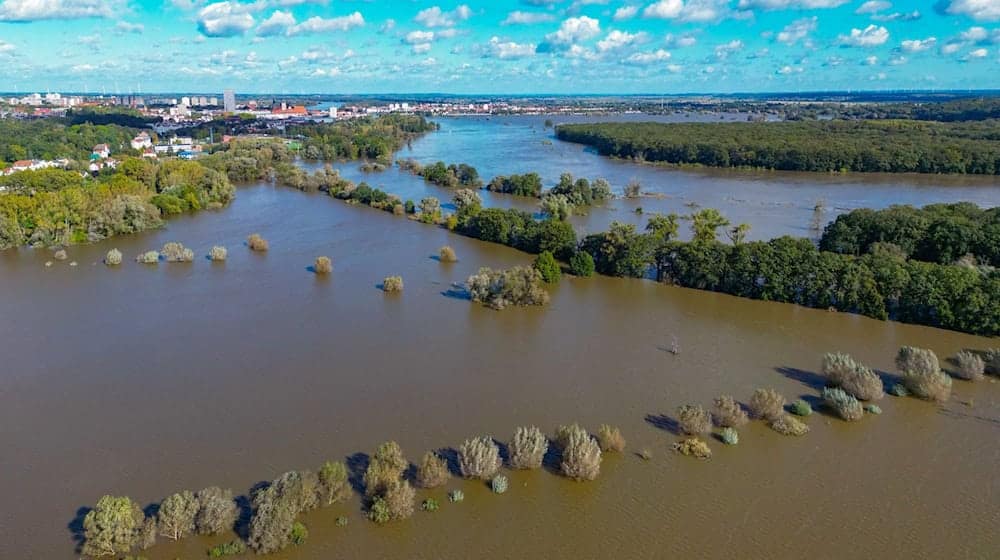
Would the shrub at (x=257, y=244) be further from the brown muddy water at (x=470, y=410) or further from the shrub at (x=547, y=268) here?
the shrub at (x=547, y=268)

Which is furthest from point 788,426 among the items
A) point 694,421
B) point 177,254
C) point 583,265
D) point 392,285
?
point 177,254

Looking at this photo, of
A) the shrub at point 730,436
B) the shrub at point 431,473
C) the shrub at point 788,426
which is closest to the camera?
the shrub at point 431,473

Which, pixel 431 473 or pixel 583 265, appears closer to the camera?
pixel 431 473

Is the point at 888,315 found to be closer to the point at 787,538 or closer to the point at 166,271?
the point at 787,538

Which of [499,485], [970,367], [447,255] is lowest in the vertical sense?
[499,485]

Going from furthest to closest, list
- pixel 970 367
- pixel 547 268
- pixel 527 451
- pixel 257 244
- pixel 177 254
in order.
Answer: pixel 257 244, pixel 177 254, pixel 547 268, pixel 970 367, pixel 527 451

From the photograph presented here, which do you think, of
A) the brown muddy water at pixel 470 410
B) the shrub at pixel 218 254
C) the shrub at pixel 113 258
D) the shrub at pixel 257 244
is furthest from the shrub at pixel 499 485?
the shrub at pixel 113 258

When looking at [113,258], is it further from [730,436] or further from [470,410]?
[730,436]

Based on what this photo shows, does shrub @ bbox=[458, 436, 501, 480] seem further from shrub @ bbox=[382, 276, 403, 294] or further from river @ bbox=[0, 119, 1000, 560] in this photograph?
shrub @ bbox=[382, 276, 403, 294]
